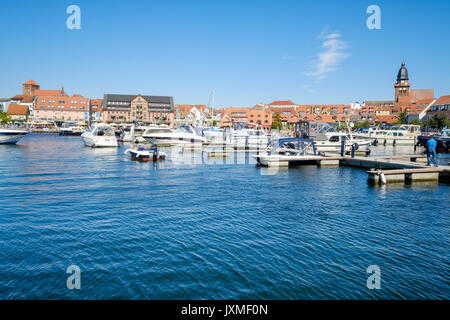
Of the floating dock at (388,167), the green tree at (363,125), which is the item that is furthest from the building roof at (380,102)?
the floating dock at (388,167)

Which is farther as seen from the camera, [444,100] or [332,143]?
A: [444,100]

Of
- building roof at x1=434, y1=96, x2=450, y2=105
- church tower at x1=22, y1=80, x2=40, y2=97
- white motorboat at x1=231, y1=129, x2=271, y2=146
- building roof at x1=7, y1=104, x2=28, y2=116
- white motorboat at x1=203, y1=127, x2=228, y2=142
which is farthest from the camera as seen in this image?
church tower at x1=22, y1=80, x2=40, y2=97

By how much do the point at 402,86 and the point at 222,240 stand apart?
183369 mm

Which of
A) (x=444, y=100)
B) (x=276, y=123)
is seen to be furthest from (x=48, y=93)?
(x=444, y=100)

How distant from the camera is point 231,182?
25219 millimetres

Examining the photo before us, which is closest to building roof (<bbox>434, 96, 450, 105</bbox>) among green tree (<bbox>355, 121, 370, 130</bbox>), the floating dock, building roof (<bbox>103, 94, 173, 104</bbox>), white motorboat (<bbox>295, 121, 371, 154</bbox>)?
green tree (<bbox>355, 121, 370, 130</bbox>)

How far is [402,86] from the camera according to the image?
16850 centimetres

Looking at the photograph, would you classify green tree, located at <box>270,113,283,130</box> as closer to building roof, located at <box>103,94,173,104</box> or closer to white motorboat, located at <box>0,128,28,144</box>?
building roof, located at <box>103,94,173,104</box>

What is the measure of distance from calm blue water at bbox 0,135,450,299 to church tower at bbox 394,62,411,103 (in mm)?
166235

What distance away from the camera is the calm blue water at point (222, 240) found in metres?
9.27

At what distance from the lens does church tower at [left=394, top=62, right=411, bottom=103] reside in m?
168

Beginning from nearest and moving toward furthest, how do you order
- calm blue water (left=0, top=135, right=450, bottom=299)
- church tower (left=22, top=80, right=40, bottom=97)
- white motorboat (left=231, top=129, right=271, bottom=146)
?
calm blue water (left=0, top=135, right=450, bottom=299) → white motorboat (left=231, top=129, right=271, bottom=146) → church tower (left=22, top=80, right=40, bottom=97)

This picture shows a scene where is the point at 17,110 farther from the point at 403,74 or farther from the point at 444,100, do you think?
the point at 403,74
